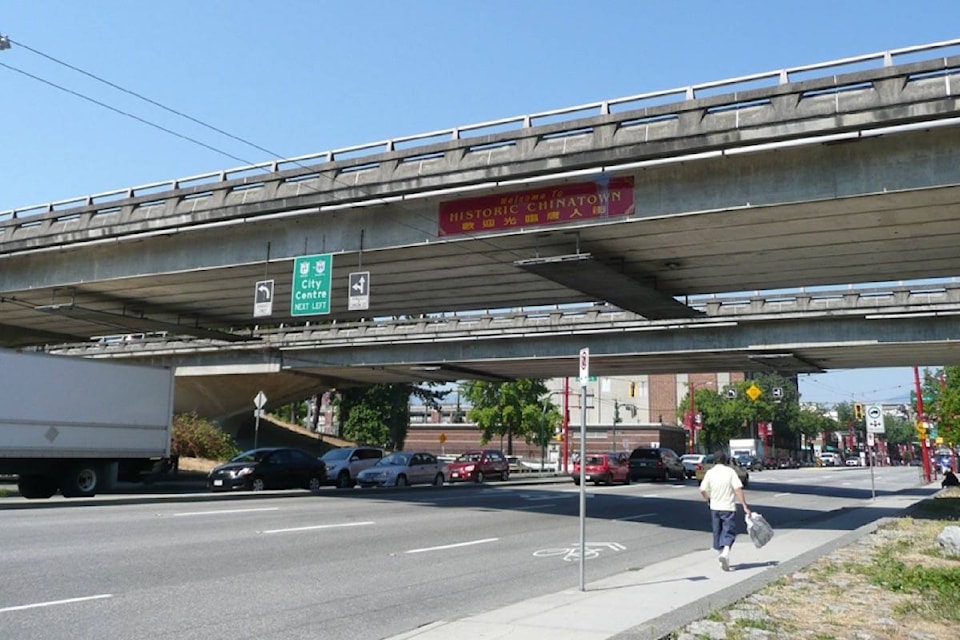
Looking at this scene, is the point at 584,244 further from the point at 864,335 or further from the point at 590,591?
the point at 864,335

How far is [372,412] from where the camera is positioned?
215 feet

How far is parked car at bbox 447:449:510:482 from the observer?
40.7m

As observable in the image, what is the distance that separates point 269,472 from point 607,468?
59.5 feet

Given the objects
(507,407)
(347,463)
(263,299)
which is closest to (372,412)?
(507,407)

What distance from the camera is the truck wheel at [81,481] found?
22.6m

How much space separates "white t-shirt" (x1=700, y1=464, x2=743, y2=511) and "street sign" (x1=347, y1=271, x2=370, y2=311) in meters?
9.83

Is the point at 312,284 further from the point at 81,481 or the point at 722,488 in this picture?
the point at 722,488

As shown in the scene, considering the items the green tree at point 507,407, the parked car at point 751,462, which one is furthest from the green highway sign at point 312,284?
the parked car at point 751,462

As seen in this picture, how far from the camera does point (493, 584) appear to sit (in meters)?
10.6

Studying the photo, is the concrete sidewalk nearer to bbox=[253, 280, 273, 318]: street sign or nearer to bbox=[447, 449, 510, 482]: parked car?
bbox=[253, 280, 273, 318]: street sign

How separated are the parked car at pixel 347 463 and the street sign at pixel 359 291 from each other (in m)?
15.8

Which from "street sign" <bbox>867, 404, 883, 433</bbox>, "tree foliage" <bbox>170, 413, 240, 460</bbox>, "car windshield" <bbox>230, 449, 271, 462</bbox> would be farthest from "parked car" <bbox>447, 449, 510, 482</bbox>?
"street sign" <bbox>867, 404, 883, 433</bbox>

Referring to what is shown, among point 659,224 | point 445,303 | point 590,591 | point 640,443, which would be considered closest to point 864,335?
point 445,303

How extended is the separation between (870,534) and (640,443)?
8129cm
